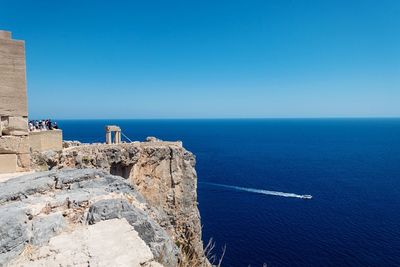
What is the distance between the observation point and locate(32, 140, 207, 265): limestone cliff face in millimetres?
25328

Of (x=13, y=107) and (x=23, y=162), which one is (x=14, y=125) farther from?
(x=23, y=162)

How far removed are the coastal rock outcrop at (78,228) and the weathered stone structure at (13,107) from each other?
4.68 meters

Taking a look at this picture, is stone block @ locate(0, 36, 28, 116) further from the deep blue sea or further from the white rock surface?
the deep blue sea

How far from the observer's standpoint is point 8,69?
12250 millimetres

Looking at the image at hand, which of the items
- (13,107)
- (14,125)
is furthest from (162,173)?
(13,107)

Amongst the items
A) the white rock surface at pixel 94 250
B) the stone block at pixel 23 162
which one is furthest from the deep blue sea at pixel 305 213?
the white rock surface at pixel 94 250

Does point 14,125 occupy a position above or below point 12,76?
below

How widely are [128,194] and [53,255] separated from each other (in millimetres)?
2723

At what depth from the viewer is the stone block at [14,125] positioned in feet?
41.2

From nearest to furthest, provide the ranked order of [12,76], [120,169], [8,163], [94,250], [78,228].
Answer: [94,250]
[78,228]
[12,76]
[8,163]
[120,169]

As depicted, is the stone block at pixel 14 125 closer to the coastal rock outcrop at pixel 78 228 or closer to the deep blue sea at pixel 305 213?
the coastal rock outcrop at pixel 78 228

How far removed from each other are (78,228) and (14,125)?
311 inches

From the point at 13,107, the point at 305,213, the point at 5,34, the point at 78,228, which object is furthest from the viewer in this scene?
the point at 305,213

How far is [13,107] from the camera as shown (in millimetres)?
12547
